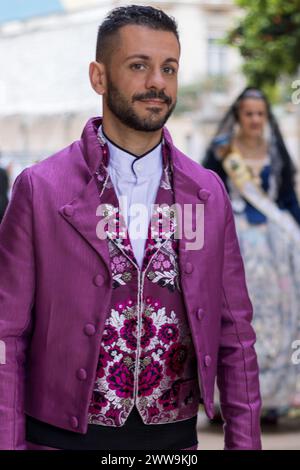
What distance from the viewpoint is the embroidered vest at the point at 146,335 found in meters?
3.06

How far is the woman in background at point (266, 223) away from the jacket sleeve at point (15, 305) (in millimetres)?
4813

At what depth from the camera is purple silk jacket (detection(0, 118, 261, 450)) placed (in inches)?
120

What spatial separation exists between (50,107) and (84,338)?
1585cm

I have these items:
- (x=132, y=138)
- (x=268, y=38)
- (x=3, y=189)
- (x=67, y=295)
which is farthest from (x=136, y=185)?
(x=268, y=38)

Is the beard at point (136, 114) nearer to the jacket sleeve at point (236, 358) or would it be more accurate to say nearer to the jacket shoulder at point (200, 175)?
the jacket shoulder at point (200, 175)

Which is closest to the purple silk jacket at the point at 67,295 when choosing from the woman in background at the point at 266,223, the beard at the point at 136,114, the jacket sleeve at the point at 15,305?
the jacket sleeve at the point at 15,305

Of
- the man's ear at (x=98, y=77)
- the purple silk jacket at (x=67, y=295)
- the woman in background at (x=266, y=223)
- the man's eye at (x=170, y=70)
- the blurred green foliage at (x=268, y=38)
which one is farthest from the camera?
the blurred green foliage at (x=268, y=38)

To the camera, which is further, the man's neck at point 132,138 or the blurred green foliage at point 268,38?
the blurred green foliage at point 268,38

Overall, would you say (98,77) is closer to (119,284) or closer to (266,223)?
(119,284)

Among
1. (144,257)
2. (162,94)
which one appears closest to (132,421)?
(144,257)

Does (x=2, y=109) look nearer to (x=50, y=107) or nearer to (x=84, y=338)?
(x=50, y=107)

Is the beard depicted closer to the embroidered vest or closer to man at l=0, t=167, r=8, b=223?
the embroidered vest

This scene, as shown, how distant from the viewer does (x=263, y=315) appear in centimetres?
809
